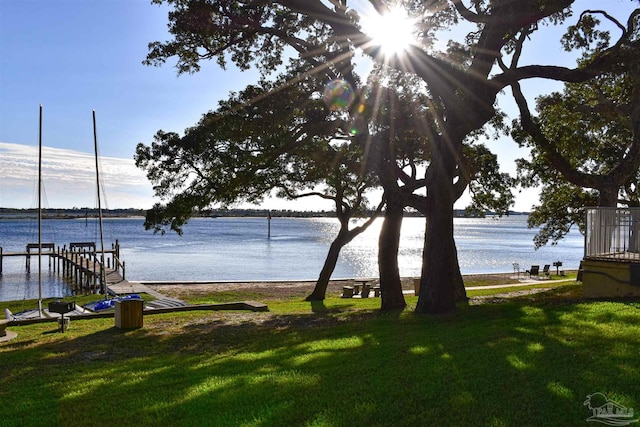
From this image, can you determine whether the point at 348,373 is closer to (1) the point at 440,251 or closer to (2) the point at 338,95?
(1) the point at 440,251

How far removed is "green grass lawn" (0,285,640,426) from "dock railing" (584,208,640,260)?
118 inches

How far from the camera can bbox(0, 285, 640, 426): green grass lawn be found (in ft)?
17.1

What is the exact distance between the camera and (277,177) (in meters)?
23.4

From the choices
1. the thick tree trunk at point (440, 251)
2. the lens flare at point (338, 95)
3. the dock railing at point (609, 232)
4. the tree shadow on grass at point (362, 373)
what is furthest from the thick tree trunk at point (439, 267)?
the lens flare at point (338, 95)

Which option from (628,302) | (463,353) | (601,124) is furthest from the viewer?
(601,124)

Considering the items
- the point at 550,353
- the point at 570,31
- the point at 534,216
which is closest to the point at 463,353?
the point at 550,353

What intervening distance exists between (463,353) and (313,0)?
9.15 metres

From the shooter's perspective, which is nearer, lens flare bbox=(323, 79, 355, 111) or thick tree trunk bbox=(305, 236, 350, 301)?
lens flare bbox=(323, 79, 355, 111)

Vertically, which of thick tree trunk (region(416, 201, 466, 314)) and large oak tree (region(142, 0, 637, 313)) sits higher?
large oak tree (region(142, 0, 637, 313))

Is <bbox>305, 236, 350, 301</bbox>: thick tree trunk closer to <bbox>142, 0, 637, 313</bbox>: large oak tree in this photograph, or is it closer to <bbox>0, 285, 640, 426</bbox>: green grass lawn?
<bbox>142, 0, 637, 313</bbox>: large oak tree

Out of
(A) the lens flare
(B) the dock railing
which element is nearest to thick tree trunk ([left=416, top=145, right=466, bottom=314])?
(A) the lens flare

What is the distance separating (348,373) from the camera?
6754mm

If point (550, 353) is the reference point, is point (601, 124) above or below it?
above

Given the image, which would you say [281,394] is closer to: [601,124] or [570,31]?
[570,31]
